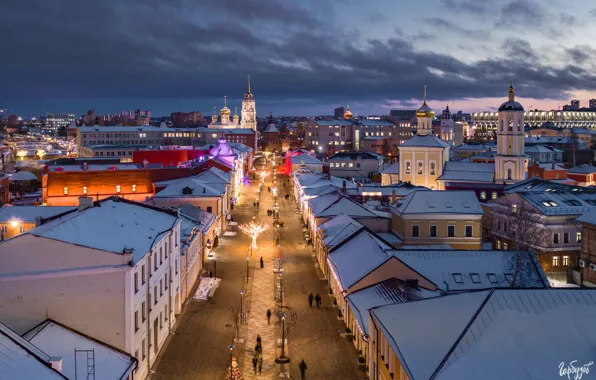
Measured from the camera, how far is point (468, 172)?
75.1 metres

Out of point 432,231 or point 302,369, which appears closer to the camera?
point 302,369

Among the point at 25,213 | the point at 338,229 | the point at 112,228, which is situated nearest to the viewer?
the point at 112,228

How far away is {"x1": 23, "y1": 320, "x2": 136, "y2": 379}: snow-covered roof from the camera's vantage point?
20.4 m

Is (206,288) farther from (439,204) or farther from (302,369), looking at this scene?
(439,204)

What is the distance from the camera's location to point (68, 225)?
2414 centimetres

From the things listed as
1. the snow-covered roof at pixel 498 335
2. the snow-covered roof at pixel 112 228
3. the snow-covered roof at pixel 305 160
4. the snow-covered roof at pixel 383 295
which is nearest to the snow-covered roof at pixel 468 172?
the snow-covered roof at pixel 305 160

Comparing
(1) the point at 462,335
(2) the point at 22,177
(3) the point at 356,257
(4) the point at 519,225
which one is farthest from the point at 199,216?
(2) the point at 22,177

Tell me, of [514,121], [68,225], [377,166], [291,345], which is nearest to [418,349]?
[291,345]

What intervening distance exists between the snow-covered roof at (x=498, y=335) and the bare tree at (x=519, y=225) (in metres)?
18.6

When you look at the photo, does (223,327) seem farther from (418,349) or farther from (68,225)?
(418,349)

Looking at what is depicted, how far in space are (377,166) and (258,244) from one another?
5597cm

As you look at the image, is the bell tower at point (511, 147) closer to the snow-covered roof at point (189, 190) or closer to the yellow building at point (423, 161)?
the yellow building at point (423, 161)

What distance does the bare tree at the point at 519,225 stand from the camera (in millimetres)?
43594

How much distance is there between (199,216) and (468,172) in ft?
130
